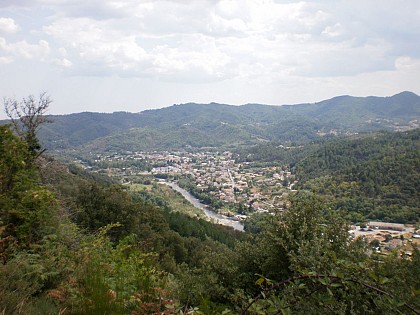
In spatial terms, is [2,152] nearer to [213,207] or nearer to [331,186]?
[331,186]

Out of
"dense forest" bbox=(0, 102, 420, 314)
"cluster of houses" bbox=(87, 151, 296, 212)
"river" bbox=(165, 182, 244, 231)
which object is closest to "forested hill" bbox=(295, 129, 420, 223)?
"cluster of houses" bbox=(87, 151, 296, 212)

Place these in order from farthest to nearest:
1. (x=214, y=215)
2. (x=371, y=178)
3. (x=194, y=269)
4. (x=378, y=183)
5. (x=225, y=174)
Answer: (x=225, y=174), (x=214, y=215), (x=371, y=178), (x=378, y=183), (x=194, y=269)

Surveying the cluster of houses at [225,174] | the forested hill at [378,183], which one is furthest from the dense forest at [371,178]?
the cluster of houses at [225,174]

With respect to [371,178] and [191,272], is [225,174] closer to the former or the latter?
[371,178]

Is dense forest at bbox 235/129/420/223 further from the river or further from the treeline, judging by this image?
the treeline

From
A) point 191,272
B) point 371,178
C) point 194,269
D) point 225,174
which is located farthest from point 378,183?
point 225,174
